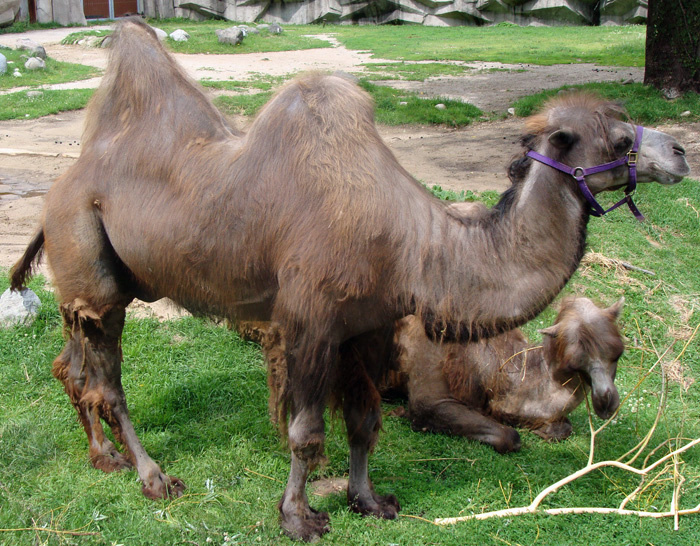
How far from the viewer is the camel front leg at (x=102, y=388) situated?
3.88 metres

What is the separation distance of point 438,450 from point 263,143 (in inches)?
88.7

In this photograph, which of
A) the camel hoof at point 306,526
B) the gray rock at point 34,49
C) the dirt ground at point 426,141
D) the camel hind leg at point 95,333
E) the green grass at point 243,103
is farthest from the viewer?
the gray rock at point 34,49

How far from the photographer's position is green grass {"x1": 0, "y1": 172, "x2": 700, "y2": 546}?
140 inches

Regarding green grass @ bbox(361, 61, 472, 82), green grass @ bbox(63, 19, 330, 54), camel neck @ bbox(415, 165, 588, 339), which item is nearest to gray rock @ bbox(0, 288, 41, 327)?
camel neck @ bbox(415, 165, 588, 339)

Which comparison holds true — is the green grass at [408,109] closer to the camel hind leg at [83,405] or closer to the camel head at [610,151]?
the camel hind leg at [83,405]

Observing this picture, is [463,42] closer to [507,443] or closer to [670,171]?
[507,443]

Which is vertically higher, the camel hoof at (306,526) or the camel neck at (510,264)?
the camel neck at (510,264)

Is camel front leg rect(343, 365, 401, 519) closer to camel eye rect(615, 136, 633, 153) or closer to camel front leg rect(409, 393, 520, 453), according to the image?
camel front leg rect(409, 393, 520, 453)

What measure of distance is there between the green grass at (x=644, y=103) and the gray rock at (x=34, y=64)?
1015 cm

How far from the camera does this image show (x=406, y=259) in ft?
10.6

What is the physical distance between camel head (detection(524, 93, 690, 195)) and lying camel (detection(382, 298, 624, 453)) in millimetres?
1193

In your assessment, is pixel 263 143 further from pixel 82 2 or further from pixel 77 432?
pixel 82 2

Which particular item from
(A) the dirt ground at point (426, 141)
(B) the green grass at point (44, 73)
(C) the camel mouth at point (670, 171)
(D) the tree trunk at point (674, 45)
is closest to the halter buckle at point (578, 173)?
(C) the camel mouth at point (670, 171)

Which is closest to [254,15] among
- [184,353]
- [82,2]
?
[82,2]
